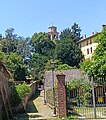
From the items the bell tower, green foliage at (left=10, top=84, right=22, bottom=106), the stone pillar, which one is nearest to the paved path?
the stone pillar

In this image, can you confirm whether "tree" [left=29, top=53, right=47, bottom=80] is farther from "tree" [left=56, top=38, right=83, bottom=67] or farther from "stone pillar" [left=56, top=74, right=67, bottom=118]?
"stone pillar" [left=56, top=74, right=67, bottom=118]

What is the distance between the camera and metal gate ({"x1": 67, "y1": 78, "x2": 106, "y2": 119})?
1638 centimetres

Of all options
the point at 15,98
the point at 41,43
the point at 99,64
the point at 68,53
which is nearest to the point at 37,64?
the point at 68,53

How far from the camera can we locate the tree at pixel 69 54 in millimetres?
66938

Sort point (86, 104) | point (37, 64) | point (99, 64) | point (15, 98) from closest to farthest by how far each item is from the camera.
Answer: point (86, 104) < point (99, 64) < point (15, 98) < point (37, 64)

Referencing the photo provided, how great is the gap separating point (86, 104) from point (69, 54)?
1952 inches

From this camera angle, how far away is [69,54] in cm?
6725

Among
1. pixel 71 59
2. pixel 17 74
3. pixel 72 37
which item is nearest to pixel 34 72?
pixel 71 59

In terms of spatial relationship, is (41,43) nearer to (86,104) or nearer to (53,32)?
(53,32)

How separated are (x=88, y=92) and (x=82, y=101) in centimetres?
109

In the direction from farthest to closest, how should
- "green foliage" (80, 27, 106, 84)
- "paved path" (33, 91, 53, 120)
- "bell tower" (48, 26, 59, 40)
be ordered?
"bell tower" (48, 26, 59, 40) → "green foliage" (80, 27, 106, 84) → "paved path" (33, 91, 53, 120)

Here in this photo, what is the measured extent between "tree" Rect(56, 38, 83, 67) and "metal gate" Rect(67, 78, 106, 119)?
48192mm

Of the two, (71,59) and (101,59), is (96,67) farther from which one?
(71,59)

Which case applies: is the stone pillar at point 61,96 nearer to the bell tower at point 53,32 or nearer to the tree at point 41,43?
the tree at point 41,43
